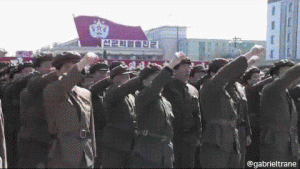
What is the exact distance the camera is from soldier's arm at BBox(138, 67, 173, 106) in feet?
15.1

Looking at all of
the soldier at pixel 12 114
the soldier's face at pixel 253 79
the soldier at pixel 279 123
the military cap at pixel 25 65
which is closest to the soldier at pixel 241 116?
the soldier at pixel 279 123

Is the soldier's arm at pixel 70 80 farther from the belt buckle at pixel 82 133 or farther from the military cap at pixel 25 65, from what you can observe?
the military cap at pixel 25 65

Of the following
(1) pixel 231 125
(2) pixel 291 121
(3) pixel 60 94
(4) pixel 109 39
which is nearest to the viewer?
(3) pixel 60 94

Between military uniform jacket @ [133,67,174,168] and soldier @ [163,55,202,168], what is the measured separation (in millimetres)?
958

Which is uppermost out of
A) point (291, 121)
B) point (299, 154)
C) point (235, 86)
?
point (235, 86)

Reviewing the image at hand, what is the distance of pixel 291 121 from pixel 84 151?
9.85 feet

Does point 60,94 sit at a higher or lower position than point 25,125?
higher

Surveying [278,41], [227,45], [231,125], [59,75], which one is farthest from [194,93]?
[227,45]

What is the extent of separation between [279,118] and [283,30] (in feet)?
216

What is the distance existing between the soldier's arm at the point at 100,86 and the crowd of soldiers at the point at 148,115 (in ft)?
0.05

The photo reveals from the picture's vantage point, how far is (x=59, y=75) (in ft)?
14.5

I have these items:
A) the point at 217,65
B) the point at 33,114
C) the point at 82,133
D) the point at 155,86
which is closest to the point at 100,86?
the point at 33,114

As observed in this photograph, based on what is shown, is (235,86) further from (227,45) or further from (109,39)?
(227,45)

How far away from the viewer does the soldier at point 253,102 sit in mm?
7113
